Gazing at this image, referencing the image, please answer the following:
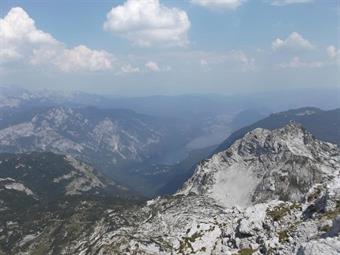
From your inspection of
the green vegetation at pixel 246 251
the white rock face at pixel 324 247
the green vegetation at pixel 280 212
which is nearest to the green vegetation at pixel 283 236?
the green vegetation at pixel 246 251

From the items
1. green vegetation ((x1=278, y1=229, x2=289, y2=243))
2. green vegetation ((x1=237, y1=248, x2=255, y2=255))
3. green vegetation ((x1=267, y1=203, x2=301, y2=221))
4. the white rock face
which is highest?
the white rock face

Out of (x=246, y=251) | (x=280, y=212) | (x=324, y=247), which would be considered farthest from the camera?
(x=280, y=212)

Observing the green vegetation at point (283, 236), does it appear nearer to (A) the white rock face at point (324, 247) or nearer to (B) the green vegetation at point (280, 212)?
(B) the green vegetation at point (280, 212)

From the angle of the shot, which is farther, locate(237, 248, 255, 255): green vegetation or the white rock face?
locate(237, 248, 255, 255): green vegetation

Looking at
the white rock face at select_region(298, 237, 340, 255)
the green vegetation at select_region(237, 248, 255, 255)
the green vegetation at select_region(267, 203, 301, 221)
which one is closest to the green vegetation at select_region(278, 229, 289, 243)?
the green vegetation at select_region(237, 248, 255, 255)

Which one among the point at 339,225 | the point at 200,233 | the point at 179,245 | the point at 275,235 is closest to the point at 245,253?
the point at 275,235

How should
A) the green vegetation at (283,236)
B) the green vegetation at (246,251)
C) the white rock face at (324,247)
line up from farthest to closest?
the green vegetation at (246,251) < the green vegetation at (283,236) < the white rock face at (324,247)

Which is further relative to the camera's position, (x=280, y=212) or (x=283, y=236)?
(x=280, y=212)

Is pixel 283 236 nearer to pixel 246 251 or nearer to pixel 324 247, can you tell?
pixel 246 251

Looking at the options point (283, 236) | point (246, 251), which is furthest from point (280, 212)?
point (283, 236)

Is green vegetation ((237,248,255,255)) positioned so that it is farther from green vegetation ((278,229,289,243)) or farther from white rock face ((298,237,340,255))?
white rock face ((298,237,340,255))

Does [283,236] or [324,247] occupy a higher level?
[324,247]
